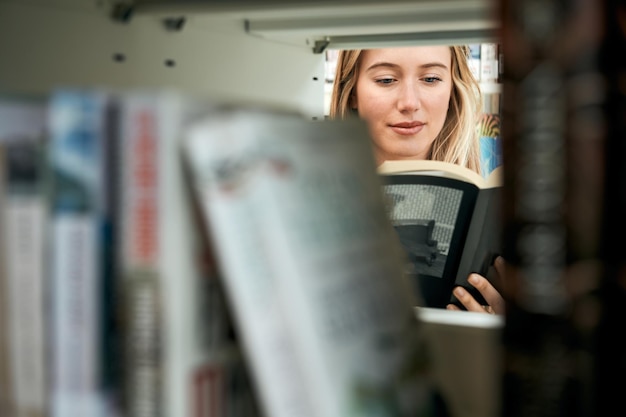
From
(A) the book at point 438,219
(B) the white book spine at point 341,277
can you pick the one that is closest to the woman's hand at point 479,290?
(A) the book at point 438,219

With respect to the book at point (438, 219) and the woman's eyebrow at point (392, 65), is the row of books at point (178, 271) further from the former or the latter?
the woman's eyebrow at point (392, 65)

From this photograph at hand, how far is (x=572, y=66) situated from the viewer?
0.36 metres

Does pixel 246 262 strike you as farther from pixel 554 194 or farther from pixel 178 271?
pixel 554 194

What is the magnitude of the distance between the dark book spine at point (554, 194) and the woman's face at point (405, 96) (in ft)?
6.18

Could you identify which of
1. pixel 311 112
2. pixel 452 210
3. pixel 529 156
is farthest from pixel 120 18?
pixel 452 210

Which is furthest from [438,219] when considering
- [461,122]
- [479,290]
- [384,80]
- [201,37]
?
[461,122]

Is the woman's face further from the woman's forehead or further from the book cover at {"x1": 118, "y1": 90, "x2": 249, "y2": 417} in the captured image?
the book cover at {"x1": 118, "y1": 90, "x2": 249, "y2": 417}

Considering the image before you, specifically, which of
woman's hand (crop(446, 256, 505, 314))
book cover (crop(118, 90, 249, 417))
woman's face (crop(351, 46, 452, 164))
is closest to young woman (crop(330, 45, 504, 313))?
woman's face (crop(351, 46, 452, 164))

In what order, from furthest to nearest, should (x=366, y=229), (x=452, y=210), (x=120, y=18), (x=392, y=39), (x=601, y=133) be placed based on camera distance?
(x=452, y=210)
(x=392, y=39)
(x=120, y=18)
(x=366, y=229)
(x=601, y=133)

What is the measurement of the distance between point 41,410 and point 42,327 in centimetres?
5

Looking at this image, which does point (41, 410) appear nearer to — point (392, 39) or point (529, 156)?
point (529, 156)

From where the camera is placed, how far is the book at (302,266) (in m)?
0.38

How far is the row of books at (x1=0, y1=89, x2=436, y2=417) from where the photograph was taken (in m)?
0.39

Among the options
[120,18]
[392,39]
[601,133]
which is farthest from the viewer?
[392,39]
